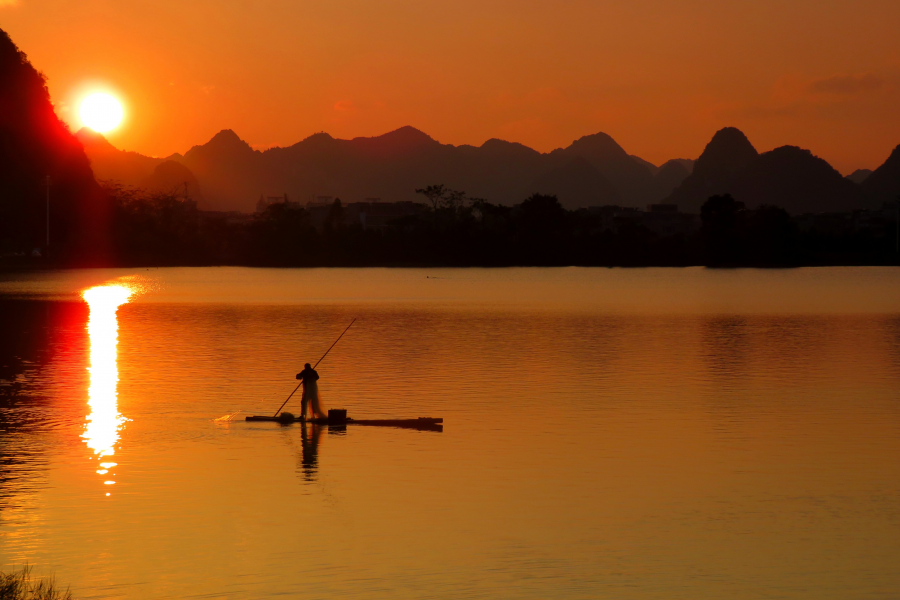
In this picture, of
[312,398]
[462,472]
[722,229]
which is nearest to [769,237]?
[722,229]

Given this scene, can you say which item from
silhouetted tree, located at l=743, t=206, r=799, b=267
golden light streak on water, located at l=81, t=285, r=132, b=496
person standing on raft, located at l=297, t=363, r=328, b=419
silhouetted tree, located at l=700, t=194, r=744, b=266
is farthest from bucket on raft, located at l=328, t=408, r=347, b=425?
silhouetted tree, located at l=743, t=206, r=799, b=267

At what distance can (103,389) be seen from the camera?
32125 millimetres

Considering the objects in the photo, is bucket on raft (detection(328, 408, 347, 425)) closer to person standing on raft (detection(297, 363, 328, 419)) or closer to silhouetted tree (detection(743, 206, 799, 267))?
person standing on raft (detection(297, 363, 328, 419))

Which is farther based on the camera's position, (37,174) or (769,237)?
(769,237)

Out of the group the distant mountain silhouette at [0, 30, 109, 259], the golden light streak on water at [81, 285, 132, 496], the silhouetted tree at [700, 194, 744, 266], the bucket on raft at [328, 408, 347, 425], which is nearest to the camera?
the golden light streak on water at [81, 285, 132, 496]

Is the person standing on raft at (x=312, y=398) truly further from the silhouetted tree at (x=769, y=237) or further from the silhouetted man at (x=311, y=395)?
the silhouetted tree at (x=769, y=237)

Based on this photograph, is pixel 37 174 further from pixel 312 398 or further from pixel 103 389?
pixel 312 398

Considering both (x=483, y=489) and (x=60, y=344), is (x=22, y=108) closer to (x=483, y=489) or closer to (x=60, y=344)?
(x=60, y=344)

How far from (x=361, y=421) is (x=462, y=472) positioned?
5270mm

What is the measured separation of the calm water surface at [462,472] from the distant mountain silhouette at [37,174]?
13927 cm

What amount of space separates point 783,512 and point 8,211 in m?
170

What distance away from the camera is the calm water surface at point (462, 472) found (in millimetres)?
14008

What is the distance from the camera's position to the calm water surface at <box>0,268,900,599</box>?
14.0 m

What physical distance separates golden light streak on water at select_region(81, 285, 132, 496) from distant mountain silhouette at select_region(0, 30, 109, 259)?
114082 millimetres
